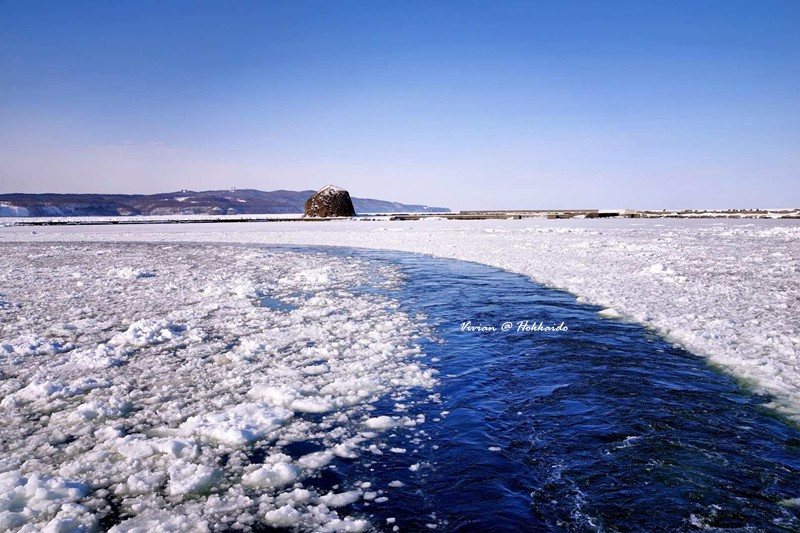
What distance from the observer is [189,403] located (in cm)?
462

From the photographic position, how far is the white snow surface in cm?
294

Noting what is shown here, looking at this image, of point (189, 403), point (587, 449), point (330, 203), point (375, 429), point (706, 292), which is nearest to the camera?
point (587, 449)

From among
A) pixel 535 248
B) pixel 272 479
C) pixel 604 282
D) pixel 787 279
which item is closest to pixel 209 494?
pixel 272 479

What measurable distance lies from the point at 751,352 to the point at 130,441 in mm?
7221

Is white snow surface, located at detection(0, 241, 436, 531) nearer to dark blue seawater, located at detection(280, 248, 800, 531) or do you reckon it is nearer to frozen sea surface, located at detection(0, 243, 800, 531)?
frozen sea surface, located at detection(0, 243, 800, 531)

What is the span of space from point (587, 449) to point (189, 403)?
3813mm

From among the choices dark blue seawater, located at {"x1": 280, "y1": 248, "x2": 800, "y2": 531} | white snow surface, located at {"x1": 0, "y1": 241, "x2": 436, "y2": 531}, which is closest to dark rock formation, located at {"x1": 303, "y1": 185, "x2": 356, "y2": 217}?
white snow surface, located at {"x1": 0, "y1": 241, "x2": 436, "y2": 531}

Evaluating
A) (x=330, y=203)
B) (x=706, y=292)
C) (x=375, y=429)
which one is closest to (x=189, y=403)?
(x=375, y=429)

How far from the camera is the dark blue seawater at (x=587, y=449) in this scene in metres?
2.83

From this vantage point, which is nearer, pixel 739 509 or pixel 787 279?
pixel 739 509

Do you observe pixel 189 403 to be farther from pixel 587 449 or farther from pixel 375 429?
pixel 587 449

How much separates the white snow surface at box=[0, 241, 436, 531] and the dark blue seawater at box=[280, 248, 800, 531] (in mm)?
393

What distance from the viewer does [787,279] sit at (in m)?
11.5

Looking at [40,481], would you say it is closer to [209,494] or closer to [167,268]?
[209,494]
